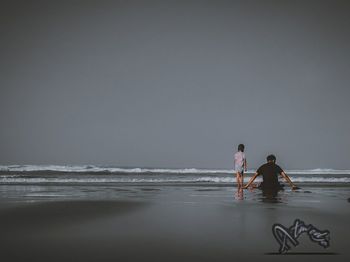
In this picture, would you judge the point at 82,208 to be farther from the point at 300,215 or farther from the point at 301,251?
the point at 301,251

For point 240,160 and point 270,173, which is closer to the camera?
point 270,173

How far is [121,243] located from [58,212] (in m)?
4.42

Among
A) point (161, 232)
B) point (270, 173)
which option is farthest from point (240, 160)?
point (161, 232)

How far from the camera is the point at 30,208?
10102 mm

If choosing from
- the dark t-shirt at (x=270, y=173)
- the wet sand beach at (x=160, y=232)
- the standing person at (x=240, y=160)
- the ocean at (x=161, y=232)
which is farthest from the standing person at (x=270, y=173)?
the standing person at (x=240, y=160)

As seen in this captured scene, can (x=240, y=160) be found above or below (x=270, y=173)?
above

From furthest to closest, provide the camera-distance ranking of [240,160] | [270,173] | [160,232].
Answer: [240,160] → [270,173] → [160,232]

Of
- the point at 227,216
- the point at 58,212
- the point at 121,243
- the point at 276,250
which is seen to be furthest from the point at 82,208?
the point at 276,250

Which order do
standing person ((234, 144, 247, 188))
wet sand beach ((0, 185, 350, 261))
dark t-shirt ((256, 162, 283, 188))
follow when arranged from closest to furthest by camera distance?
wet sand beach ((0, 185, 350, 261)), dark t-shirt ((256, 162, 283, 188)), standing person ((234, 144, 247, 188))

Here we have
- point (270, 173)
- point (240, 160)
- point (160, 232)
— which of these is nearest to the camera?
point (160, 232)

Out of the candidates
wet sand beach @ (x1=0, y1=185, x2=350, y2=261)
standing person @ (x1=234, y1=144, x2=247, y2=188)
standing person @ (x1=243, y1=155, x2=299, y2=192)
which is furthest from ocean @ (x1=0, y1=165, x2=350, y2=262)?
standing person @ (x1=234, y1=144, x2=247, y2=188)

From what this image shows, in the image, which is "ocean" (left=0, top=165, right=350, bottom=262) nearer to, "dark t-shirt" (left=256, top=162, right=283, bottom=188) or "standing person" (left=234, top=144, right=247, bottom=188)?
"dark t-shirt" (left=256, top=162, right=283, bottom=188)

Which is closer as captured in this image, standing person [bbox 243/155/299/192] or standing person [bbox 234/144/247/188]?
standing person [bbox 243/155/299/192]

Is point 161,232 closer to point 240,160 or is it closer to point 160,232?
point 160,232
